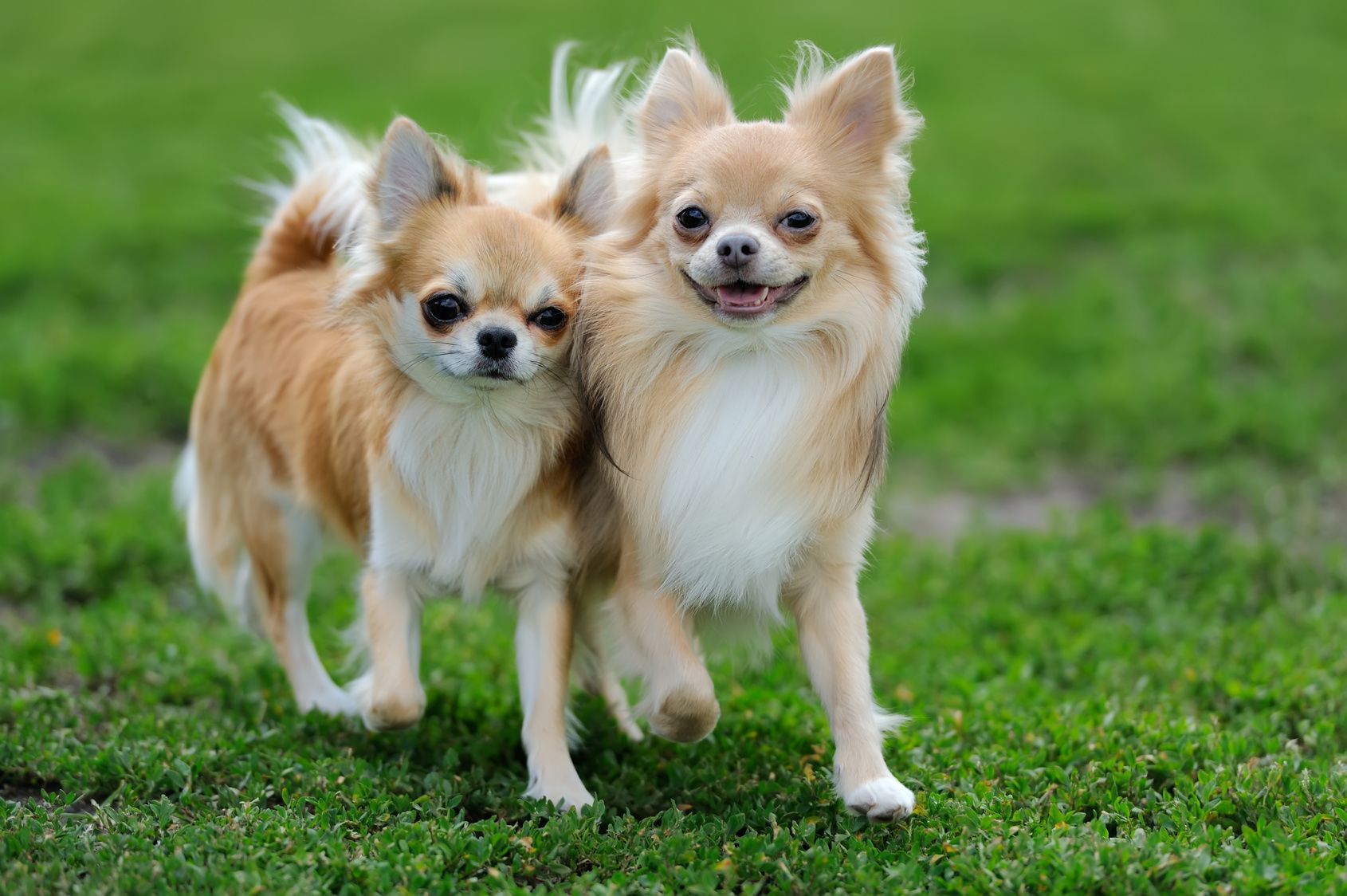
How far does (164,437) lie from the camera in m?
8.66

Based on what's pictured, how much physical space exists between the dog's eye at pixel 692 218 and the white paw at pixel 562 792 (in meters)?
1.71

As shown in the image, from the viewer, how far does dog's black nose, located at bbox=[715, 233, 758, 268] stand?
12.8 feet

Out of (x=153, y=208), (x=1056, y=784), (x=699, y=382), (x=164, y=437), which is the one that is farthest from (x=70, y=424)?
(x=1056, y=784)

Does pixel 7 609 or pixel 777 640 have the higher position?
pixel 777 640

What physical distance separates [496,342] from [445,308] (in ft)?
0.80

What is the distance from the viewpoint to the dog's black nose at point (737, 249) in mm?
3891

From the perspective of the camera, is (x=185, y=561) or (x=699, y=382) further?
(x=185, y=561)

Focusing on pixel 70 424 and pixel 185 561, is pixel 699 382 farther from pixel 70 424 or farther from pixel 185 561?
pixel 70 424

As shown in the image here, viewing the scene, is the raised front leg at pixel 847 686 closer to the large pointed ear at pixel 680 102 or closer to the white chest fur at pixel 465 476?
the white chest fur at pixel 465 476

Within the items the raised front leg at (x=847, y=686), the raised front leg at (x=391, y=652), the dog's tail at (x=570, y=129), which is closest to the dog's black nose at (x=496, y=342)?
the raised front leg at (x=391, y=652)

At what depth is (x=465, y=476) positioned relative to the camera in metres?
4.33

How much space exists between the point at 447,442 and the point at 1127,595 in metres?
3.56

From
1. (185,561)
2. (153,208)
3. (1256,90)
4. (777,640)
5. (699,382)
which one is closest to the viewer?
(699,382)

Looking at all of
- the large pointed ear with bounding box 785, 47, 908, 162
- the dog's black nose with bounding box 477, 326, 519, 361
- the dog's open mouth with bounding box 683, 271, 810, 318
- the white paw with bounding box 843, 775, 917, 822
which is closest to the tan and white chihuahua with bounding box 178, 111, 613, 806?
the dog's black nose with bounding box 477, 326, 519, 361
